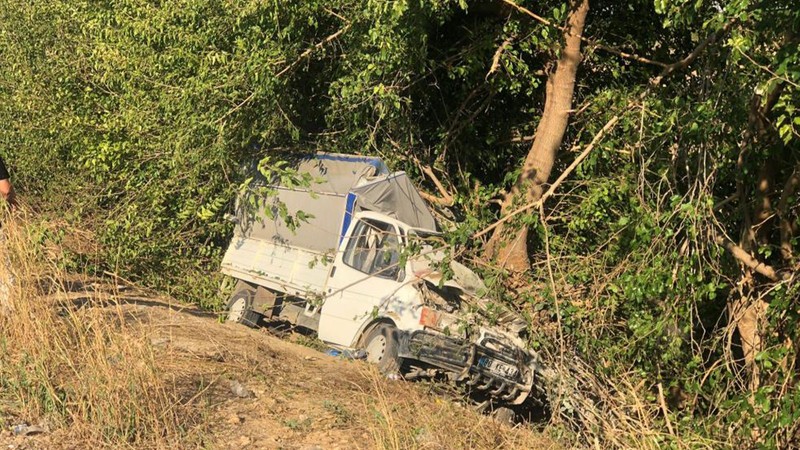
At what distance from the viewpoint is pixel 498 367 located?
9516 mm

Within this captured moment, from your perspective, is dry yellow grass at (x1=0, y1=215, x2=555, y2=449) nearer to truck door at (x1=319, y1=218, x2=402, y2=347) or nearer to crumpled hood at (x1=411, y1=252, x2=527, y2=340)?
crumpled hood at (x1=411, y1=252, x2=527, y2=340)

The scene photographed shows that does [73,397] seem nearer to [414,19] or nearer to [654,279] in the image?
[654,279]

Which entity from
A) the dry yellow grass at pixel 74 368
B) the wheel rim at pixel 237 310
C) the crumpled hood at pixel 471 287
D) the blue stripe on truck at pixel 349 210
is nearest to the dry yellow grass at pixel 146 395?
the dry yellow grass at pixel 74 368

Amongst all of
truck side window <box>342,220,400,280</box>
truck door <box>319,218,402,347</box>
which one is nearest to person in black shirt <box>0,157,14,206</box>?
truck door <box>319,218,402,347</box>

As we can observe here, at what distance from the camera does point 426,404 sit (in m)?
7.77

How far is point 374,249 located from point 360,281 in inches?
15.9

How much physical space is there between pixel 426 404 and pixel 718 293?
2.87 m

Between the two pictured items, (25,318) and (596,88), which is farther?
(596,88)

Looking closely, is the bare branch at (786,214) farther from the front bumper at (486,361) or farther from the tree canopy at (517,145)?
the front bumper at (486,361)

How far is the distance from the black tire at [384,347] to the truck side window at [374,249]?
0.60m

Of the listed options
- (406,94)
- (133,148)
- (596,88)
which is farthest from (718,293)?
(133,148)

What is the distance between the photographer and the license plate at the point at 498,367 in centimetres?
949

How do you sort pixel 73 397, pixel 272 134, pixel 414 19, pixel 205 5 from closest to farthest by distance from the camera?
pixel 73 397, pixel 414 19, pixel 205 5, pixel 272 134

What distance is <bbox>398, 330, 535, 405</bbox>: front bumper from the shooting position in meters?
9.44
